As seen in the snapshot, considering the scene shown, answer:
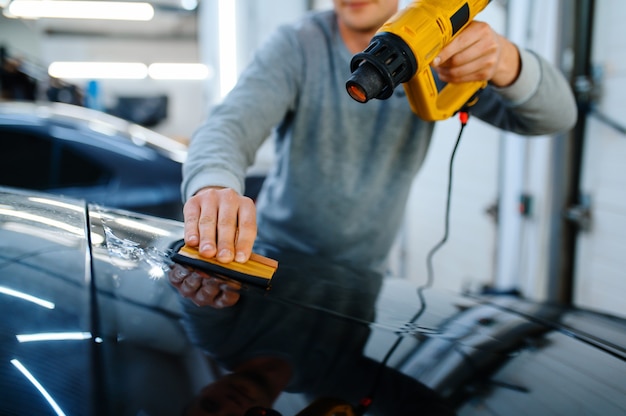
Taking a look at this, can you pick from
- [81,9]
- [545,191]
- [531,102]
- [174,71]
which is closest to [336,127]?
[531,102]

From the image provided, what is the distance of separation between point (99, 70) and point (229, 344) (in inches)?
540

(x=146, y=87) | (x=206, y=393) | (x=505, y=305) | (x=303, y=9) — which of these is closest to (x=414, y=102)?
(x=505, y=305)

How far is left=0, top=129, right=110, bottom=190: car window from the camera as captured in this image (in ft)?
8.86

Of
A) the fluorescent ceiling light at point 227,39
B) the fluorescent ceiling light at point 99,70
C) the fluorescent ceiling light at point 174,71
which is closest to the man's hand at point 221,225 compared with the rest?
the fluorescent ceiling light at point 227,39

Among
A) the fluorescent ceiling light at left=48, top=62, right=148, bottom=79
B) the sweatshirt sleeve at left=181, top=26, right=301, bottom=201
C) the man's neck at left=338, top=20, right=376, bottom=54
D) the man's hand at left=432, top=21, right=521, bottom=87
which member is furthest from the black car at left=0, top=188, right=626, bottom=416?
the fluorescent ceiling light at left=48, top=62, right=148, bottom=79

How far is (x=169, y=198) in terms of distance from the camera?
8.91 ft

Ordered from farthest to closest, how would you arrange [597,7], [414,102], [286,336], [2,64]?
[2,64], [597,7], [414,102], [286,336]

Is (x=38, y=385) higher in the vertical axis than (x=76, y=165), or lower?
lower

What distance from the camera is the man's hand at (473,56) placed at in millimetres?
931

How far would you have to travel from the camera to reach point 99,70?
12758 mm

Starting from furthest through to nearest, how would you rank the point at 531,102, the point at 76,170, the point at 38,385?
the point at 76,170 → the point at 531,102 → the point at 38,385

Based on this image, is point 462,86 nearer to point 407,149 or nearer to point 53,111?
point 407,149

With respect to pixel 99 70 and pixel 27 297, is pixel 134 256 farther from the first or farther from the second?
pixel 99 70

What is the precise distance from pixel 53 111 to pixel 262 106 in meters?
2.27
